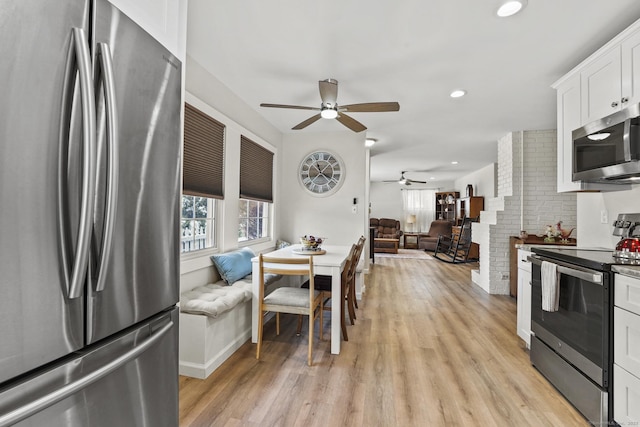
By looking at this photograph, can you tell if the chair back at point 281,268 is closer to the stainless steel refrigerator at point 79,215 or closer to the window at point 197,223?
the window at point 197,223

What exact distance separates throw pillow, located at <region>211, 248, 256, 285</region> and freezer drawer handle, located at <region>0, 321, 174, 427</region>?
2.01 metres

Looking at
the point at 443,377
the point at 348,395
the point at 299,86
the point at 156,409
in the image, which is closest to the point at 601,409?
the point at 443,377

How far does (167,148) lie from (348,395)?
6.20 ft

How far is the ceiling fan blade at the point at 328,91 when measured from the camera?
2.65 metres

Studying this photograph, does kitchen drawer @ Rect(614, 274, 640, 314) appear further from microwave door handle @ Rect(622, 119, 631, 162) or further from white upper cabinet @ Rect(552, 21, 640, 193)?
white upper cabinet @ Rect(552, 21, 640, 193)

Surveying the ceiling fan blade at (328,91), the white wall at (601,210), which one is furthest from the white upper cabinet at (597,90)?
the ceiling fan blade at (328,91)

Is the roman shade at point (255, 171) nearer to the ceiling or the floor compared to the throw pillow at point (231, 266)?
nearer to the ceiling

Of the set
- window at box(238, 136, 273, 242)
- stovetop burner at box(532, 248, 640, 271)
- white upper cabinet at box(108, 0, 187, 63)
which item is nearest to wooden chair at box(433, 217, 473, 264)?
window at box(238, 136, 273, 242)

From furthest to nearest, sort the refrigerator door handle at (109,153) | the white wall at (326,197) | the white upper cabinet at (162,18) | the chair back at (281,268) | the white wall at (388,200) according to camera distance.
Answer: the white wall at (388,200) < the white wall at (326,197) < the chair back at (281,268) < the white upper cabinet at (162,18) < the refrigerator door handle at (109,153)

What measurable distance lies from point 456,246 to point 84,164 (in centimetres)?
855

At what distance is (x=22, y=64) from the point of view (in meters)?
0.64

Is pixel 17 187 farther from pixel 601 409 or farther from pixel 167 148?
pixel 601 409

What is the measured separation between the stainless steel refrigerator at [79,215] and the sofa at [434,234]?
963 centimetres

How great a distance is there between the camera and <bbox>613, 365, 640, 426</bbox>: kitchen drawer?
1.59m
